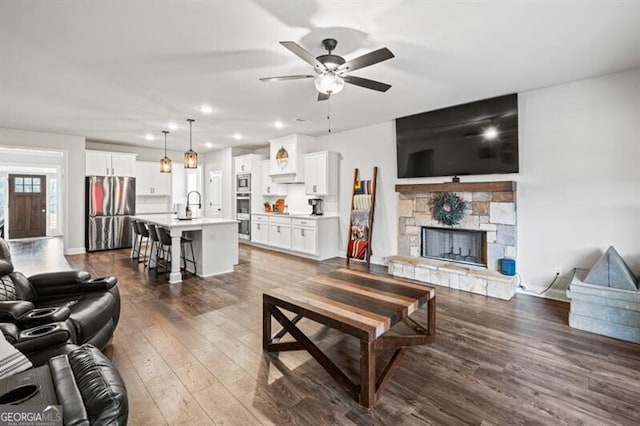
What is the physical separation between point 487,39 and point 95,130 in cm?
702

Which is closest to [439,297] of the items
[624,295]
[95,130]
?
[624,295]

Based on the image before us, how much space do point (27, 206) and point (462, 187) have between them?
10797 millimetres

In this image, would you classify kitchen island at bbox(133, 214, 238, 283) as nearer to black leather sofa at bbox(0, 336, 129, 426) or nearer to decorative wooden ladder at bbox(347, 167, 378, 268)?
decorative wooden ladder at bbox(347, 167, 378, 268)

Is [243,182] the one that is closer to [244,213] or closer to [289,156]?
[244,213]

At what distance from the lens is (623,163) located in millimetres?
3381

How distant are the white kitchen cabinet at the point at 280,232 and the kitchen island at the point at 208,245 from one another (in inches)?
63.9

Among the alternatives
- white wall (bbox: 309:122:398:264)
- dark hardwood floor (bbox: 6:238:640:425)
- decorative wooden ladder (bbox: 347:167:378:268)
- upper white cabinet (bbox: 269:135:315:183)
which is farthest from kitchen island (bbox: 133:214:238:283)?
white wall (bbox: 309:122:398:264)

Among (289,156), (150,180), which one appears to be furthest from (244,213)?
(150,180)

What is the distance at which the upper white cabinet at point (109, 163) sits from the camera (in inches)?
276

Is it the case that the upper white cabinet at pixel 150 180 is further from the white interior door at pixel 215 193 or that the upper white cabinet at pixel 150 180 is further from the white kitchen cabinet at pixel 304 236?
the white kitchen cabinet at pixel 304 236

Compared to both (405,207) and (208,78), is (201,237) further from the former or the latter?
(405,207)

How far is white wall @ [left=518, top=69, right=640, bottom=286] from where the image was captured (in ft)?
11.0

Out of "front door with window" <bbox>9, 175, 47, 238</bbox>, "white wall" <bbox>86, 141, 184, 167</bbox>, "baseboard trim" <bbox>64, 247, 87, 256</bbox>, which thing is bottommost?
"baseboard trim" <bbox>64, 247, 87, 256</bbox>

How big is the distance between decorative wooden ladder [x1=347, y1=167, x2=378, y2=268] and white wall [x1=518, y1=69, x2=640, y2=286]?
2358 mm
